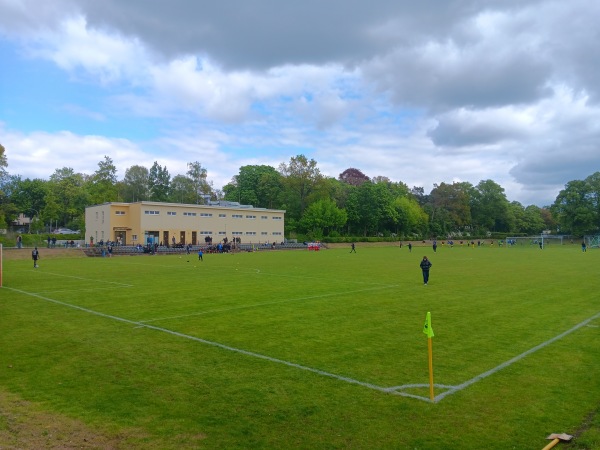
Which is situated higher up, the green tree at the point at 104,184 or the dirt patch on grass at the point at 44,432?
the green tree at the point at 104,184

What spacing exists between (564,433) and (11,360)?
392 inches

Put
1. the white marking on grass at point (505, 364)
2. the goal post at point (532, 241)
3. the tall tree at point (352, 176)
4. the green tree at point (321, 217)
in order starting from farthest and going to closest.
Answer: the tall tree at point (352, 176)
the goal post at point (532, 241)
the green tree at point (321, 217)
the white marking on grass at point (505, 364)

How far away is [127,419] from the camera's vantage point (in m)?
6.42

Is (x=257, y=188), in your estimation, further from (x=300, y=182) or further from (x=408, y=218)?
(x=408, y=218)

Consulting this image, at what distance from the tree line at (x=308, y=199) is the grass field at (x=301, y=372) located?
76424 mm

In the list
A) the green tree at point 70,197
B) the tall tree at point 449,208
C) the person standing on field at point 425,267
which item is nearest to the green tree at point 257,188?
the green tree at point 70,197

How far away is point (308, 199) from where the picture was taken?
3947 inches

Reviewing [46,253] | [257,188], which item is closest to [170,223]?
[46,253]

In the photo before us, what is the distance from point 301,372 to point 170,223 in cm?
6467

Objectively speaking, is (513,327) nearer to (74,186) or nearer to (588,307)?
(588,307)

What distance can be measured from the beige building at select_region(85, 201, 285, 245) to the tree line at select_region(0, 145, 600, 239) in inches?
647

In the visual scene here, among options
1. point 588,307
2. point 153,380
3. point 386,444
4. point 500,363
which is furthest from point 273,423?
point 588,307

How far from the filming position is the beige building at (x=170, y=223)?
6731cm

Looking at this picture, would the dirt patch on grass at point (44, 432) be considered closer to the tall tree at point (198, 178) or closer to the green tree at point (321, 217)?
the green tree at point (321, 217)
